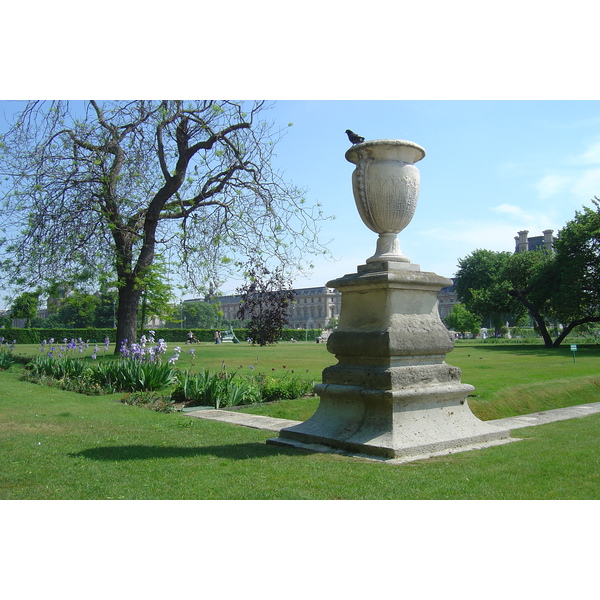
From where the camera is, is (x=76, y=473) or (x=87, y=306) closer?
(x=76, y=473)

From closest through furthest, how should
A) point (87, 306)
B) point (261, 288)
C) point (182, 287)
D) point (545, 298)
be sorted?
point (261, 288) → point (182, 287) → point (87, 306) → point (545, 298)

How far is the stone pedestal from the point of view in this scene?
18.3 feet

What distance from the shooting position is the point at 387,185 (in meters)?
6.06

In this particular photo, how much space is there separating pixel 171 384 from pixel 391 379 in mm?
7392

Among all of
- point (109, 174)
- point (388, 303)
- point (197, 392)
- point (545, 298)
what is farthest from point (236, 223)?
point (545, 298)

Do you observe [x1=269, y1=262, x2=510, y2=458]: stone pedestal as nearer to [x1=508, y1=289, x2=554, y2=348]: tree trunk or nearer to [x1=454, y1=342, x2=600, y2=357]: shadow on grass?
[x1=454, y1=342, x2=600, y2=357]: shadow on grass

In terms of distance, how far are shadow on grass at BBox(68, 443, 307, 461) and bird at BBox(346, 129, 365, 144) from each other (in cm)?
357

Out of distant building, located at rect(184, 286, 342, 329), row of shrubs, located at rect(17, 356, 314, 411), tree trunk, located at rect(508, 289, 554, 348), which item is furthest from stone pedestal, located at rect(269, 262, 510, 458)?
distant building, located at rect(184, 286, 342, 329)

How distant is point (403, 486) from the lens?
4180 millimetres

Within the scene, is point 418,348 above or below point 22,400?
above

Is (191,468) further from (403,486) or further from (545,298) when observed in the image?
(545,298)

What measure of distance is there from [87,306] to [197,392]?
10.2 metres

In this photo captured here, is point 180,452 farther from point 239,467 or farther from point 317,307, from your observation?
point 317,307

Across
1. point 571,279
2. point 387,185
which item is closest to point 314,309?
point 571,279
